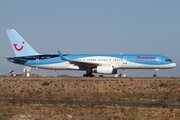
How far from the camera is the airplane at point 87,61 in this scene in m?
45.6

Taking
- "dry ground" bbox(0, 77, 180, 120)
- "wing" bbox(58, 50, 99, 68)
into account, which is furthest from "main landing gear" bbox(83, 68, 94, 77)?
"dry ground" bbox(0, 77, 180, 120)

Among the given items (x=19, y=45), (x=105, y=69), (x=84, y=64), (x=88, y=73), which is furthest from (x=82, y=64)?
(x=19, y=45)

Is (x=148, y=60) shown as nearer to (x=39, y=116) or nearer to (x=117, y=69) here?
(x=117, y=69)

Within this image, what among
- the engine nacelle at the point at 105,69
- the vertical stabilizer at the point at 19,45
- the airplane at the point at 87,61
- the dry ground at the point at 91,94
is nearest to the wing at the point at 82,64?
the airplane at the point at 87,61

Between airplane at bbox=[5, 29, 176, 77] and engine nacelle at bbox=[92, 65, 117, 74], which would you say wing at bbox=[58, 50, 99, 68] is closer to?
airplane at bbox=[5, 29, 176, 77]

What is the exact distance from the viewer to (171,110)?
1994 cm

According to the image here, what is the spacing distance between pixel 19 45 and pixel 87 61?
15.0 m

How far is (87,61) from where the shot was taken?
47.4 metres

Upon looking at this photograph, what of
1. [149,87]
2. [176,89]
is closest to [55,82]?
[149,87]

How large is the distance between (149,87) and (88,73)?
52.4 feet

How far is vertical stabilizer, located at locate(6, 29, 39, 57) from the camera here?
165ft

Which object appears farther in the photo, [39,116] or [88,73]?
[88,73]

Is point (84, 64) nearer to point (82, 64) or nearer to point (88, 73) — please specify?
point (82, 64)

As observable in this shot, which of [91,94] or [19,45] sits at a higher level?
[19,45]
